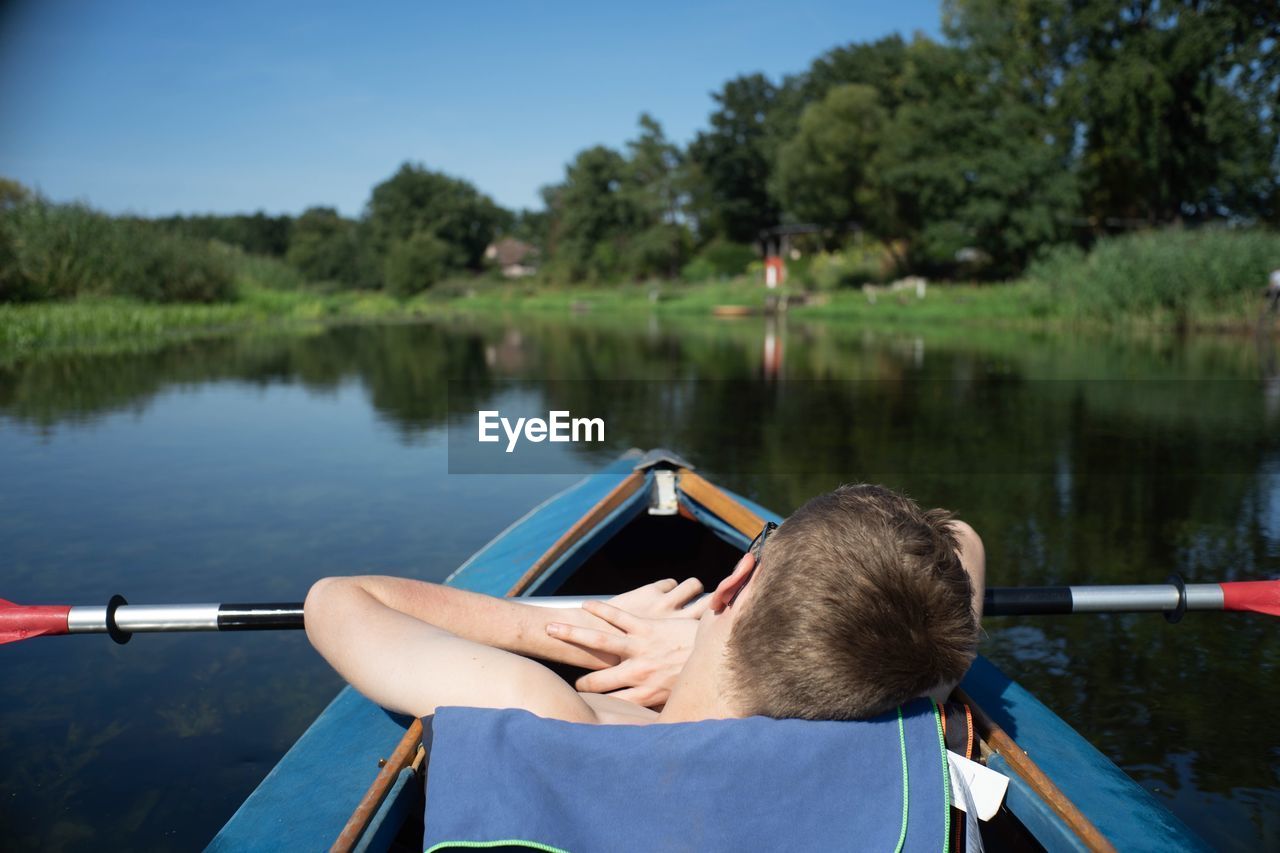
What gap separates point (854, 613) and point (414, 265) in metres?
56.6

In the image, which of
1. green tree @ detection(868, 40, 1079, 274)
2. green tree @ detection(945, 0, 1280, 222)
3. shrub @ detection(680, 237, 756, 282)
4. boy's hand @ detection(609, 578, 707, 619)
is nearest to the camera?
boy's hand @ detection(609, 578, 707, 619)

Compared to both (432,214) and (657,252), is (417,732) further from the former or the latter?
(432,214)

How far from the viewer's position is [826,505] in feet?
3.72

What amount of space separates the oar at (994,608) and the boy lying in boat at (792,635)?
71cm

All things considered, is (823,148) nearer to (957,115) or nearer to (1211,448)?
(957,115)

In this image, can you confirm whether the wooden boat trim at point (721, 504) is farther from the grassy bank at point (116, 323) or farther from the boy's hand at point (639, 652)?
the grassy bank at point (116, 323)

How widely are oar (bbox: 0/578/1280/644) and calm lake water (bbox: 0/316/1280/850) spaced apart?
1.89 feet

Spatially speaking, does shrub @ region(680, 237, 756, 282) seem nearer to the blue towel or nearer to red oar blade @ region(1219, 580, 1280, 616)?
red oar blade @ region(1219, 580, 1280, 616)

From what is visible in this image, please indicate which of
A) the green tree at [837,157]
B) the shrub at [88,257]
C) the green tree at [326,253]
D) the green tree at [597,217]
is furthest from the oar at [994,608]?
the green tree at [326,253]

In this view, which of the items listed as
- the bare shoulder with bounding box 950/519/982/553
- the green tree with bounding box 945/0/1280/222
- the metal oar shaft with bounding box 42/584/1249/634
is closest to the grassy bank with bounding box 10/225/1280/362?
the green tree with bounding box 945/0/1280/222

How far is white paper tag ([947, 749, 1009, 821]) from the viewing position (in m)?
1.26

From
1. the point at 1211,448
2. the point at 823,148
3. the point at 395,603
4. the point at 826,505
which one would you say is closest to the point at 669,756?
the point at 826,505

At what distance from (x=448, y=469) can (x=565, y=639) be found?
5.10m

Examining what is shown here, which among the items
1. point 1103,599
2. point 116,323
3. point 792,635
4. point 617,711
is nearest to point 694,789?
point 792,635
